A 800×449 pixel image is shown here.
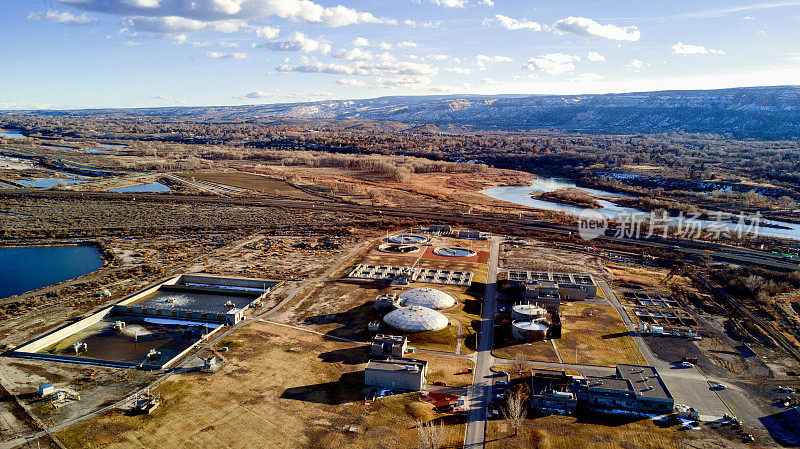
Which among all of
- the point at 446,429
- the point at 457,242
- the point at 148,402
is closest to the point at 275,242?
the point at 457,242

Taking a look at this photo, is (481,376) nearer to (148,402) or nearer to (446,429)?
(446,429)

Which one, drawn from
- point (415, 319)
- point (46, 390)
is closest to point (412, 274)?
point (415, 319)

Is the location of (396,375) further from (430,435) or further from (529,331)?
(529,331)

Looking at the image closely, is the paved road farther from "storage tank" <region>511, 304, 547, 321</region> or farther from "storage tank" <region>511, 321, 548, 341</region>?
"storage tank" <region>511, 304, 547, 321</region>

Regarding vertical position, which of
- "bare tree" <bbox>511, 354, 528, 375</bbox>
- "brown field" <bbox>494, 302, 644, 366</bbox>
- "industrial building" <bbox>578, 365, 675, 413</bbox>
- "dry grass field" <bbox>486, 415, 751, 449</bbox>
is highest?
"industrial building" <bbox>578, 365, 675, 413</bbox>

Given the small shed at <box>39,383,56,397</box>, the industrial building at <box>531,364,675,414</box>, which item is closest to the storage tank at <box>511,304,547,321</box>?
the industrial building at <box>531,364,675,414</box>

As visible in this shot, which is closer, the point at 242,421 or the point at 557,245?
the point at 242,421

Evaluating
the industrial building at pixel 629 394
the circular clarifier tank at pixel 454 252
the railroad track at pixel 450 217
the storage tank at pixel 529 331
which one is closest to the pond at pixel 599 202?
the railroad track at pixel 450 217
